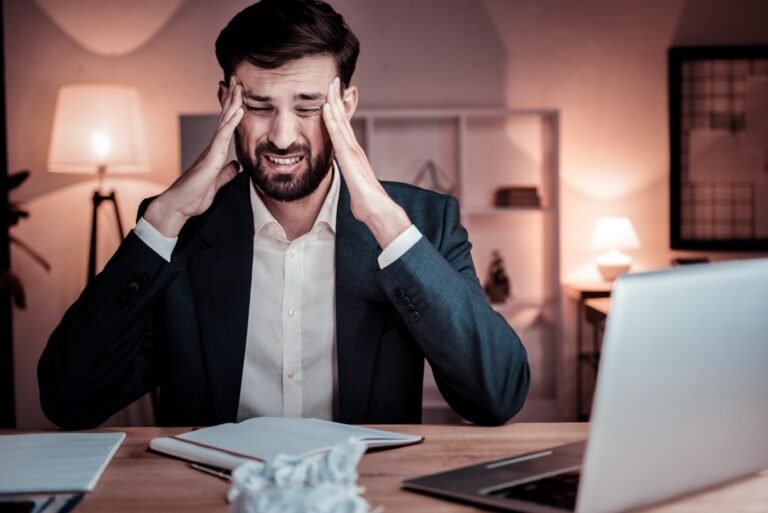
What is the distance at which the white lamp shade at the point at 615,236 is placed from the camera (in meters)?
4.40

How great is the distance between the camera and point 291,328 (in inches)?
67.1

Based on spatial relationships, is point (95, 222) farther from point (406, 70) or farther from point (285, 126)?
point (285, 126)

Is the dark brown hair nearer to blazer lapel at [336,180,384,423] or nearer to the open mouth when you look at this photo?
the open mouth

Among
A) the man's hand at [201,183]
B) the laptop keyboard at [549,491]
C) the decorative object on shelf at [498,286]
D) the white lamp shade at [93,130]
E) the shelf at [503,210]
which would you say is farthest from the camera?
the decorative object on shelf at [498,286]

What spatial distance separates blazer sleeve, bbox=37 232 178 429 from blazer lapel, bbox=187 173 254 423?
0.49ft

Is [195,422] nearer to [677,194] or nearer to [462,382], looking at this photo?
[462,382]

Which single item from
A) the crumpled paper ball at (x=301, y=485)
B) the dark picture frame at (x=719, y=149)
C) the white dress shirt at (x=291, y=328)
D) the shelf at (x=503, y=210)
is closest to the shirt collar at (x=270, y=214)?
the white dress shirt at (x=291, y=328)

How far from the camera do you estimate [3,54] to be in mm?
4707

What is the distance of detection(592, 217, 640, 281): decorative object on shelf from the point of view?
4402 millimetres

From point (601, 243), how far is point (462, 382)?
3.14 meters

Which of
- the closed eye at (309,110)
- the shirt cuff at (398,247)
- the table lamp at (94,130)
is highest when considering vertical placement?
the table lamp at (94,130)

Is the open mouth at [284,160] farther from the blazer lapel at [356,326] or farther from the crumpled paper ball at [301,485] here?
the crumpled paper ball at [301,485]

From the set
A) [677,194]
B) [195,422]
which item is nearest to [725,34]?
[677,194]

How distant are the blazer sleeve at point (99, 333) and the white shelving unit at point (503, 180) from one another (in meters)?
3.27
